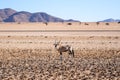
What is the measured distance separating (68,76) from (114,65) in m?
3.79

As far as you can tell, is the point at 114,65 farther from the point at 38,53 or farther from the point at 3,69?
the point at 38,53

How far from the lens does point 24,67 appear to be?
1688 cm

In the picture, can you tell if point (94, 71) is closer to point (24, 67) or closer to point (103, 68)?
point (103, 68)

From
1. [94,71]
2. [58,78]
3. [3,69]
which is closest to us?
[58,78]

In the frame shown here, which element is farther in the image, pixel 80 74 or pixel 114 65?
pixel 114 65

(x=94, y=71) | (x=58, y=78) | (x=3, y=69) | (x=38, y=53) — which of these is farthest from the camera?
(x=38, y=53)

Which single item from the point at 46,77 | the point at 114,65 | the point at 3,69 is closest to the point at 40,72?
the point at 46,77

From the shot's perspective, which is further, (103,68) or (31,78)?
(103,68)

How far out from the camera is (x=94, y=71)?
15.3 meters

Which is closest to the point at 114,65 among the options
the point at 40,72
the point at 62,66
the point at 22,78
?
the point at 62,66

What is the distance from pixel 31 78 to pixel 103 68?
4.07 meters

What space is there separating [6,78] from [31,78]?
1.15 meters

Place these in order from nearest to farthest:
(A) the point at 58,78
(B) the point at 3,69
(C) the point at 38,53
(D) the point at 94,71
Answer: (A) the point at 58,78 → (D) the point at 94,71 → (B) the point at 3,69 → (C) the point at 38,53

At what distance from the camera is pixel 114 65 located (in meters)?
16.9
